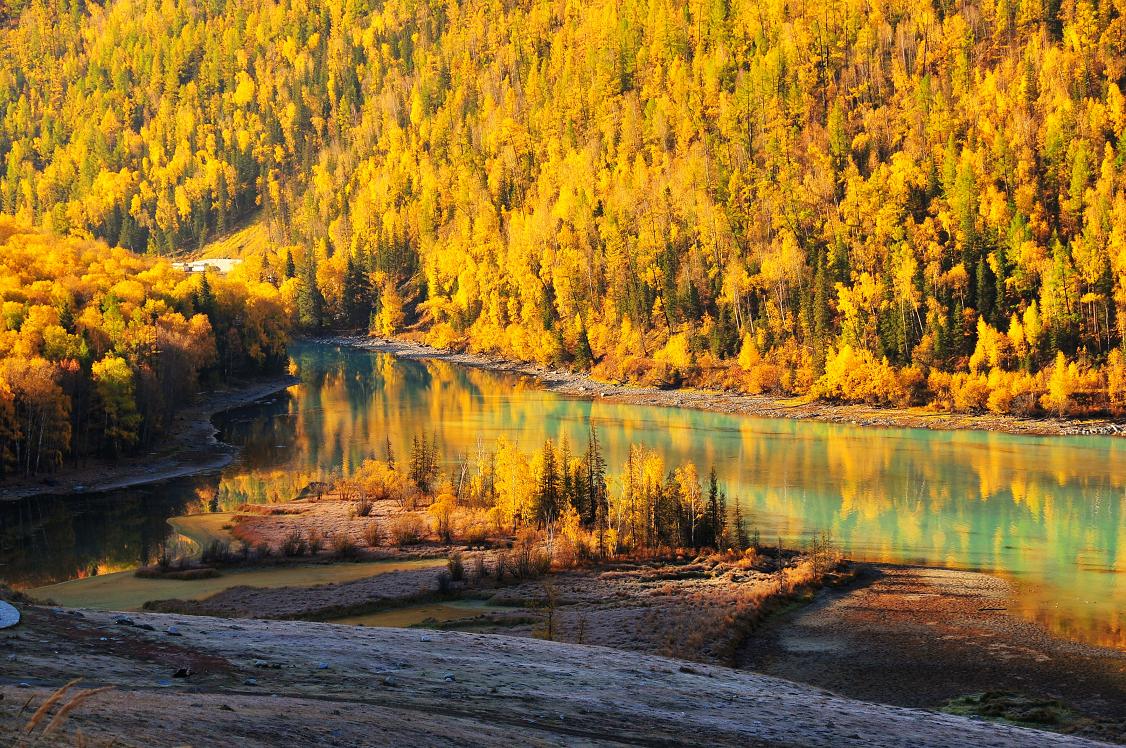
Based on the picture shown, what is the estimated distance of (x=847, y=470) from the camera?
229ft

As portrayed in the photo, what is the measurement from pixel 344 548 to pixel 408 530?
4.35 metres

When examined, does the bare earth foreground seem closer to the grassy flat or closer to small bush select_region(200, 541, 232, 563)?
the grassy flat

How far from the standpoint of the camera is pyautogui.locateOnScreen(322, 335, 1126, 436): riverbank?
277 feet

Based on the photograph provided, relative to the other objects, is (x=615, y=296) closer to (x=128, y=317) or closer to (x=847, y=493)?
(x=128, y=317)

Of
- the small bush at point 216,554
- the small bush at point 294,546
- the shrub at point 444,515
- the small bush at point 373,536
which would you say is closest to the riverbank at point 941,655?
the shrub at point 444,515

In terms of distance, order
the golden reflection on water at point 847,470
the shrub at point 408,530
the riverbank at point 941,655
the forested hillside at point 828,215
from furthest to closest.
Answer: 1. the forested hillside at point 828,215
2. the shrub at point 408,530
3. the golden reflection on water at point 847,470
4. the riverbank at point 941,655

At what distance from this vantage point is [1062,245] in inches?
4026

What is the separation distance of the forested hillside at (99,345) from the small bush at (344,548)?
87.5 ft

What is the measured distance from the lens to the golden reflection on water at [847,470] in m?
47.1

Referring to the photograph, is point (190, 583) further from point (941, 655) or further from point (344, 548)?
point (941, 655)

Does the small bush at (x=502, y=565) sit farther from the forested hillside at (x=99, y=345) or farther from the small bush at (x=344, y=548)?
the forested hillside at (x=99, y=345)

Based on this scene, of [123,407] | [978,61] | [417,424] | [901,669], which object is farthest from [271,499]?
[978,61]

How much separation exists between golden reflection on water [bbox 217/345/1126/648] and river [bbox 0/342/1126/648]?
0.49ft

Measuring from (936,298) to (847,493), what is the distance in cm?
4910
